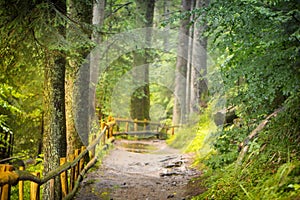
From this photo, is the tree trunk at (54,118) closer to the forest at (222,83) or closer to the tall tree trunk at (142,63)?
the forest at (222,83)

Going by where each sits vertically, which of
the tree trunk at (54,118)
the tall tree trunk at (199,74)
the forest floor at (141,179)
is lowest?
the forest floor at (141,179)

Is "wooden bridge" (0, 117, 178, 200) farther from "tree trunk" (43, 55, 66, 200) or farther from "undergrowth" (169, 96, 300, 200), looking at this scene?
"undergrowth" (169, 96, 300, 200)

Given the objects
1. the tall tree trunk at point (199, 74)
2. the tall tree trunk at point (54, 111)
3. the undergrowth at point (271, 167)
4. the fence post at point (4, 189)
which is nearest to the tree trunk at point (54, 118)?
the tall tree trunk at point (54, 111)

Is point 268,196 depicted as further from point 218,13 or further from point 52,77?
point 52,77

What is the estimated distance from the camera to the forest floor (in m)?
7.52

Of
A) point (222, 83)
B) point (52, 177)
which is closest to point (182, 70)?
point (222, 83)

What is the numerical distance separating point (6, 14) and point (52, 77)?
1.29m

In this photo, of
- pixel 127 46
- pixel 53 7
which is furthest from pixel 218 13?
pixel 127 46

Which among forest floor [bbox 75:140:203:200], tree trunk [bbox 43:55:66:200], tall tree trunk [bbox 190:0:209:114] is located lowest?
forest floor [bbox 75:140:203:200]

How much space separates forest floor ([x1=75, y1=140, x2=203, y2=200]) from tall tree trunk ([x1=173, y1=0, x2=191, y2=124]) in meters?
7.15

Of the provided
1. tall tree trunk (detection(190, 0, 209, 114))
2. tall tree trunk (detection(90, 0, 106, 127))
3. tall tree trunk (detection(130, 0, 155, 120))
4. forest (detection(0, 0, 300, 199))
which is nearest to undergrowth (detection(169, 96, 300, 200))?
forest (detection(0, 0, 300, 199))

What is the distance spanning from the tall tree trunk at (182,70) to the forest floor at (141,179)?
23.5 ft

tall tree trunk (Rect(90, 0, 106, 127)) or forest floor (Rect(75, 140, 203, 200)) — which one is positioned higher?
tall tree trunk (Rect(90, 0, 106, 127))

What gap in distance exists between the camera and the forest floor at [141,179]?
296 inches
